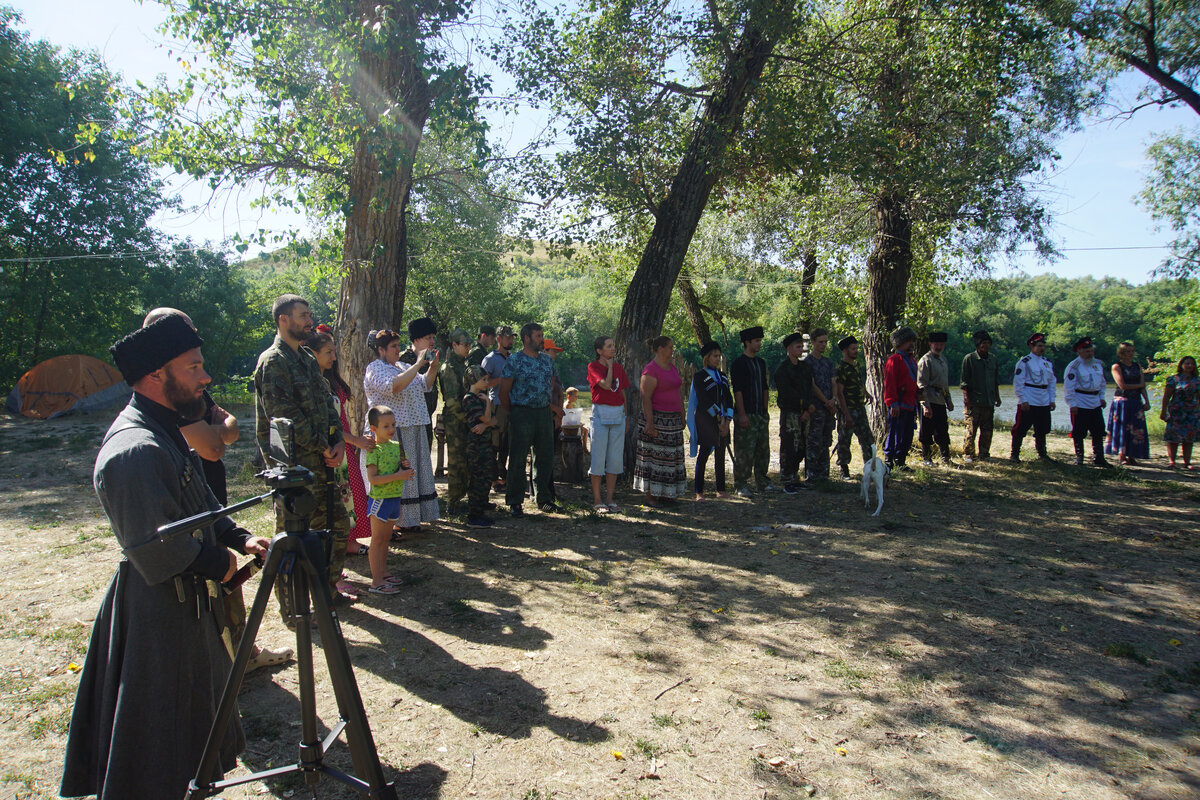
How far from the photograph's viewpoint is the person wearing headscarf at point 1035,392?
10.5 meters

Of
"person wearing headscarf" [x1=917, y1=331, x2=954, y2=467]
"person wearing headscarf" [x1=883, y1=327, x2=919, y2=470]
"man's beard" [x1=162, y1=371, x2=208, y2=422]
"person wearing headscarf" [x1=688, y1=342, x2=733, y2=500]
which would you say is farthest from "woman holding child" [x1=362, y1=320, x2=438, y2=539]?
"person wearing headscarf" [x1=917, y1=331, x2=954, y2=467]

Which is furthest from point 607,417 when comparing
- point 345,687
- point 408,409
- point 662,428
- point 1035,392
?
point 1035,392

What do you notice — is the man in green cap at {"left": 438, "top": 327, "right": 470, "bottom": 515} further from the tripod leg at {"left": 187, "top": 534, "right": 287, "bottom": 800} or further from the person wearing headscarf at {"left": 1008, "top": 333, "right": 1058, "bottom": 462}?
the person wearing headscarf at {"left": 1008, "top": 333, "right": 1058, "bottom": 462}

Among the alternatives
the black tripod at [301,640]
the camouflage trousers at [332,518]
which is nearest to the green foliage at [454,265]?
the camouflage trousers at [332,518]

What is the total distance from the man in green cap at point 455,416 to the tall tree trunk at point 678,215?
233 cm

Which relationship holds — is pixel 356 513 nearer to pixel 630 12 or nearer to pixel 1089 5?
pixel 630 12

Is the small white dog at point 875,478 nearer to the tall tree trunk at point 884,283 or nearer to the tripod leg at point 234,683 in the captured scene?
the tall tree trunk at point 884,283

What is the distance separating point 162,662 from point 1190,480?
38.2 feet

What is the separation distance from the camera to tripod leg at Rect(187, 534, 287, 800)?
7.30ft

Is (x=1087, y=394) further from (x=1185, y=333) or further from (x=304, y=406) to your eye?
(x=304, y=406)

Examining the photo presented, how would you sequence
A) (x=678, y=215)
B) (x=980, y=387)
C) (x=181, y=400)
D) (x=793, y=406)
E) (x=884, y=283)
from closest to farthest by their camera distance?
1. (x=181, y=400)
2. (x=793, y=406)
3. (x=678, y=215)
4. (x=980, y=387)
5. (x=884, y=283)

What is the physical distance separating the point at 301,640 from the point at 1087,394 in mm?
11100

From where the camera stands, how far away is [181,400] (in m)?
2.60

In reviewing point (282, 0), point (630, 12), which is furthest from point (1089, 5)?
point (282, 0)
